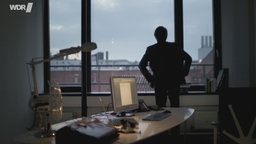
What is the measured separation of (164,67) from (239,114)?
115cm

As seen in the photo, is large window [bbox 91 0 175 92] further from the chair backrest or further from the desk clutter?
the desk clutter

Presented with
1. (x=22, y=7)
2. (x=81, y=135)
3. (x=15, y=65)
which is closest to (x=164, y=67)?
(x=15, y=65)

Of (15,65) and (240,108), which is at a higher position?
(15,65)

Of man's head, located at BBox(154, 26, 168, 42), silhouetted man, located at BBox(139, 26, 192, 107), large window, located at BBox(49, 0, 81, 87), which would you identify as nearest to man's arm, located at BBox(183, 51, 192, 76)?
silhouetted man, located at BBox(139, 26, 192, 107)

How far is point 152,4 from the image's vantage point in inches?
192

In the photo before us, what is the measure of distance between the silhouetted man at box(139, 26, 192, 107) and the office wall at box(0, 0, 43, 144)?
1.48m

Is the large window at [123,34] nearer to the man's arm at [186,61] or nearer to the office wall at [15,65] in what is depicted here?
the office wall at [15,65]

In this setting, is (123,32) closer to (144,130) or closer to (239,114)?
(239,114)

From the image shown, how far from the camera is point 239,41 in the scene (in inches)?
179

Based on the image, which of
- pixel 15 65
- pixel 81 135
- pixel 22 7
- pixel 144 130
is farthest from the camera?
pixel 22 7

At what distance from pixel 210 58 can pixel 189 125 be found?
1.12 metres

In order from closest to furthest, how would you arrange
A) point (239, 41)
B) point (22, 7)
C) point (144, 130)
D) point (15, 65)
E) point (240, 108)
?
point (144, 130), point (240, 108), point (15, 65), point (22, 7), point (239, 41)

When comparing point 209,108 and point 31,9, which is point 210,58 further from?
point 31,9

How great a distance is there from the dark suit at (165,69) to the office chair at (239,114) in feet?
3.03
